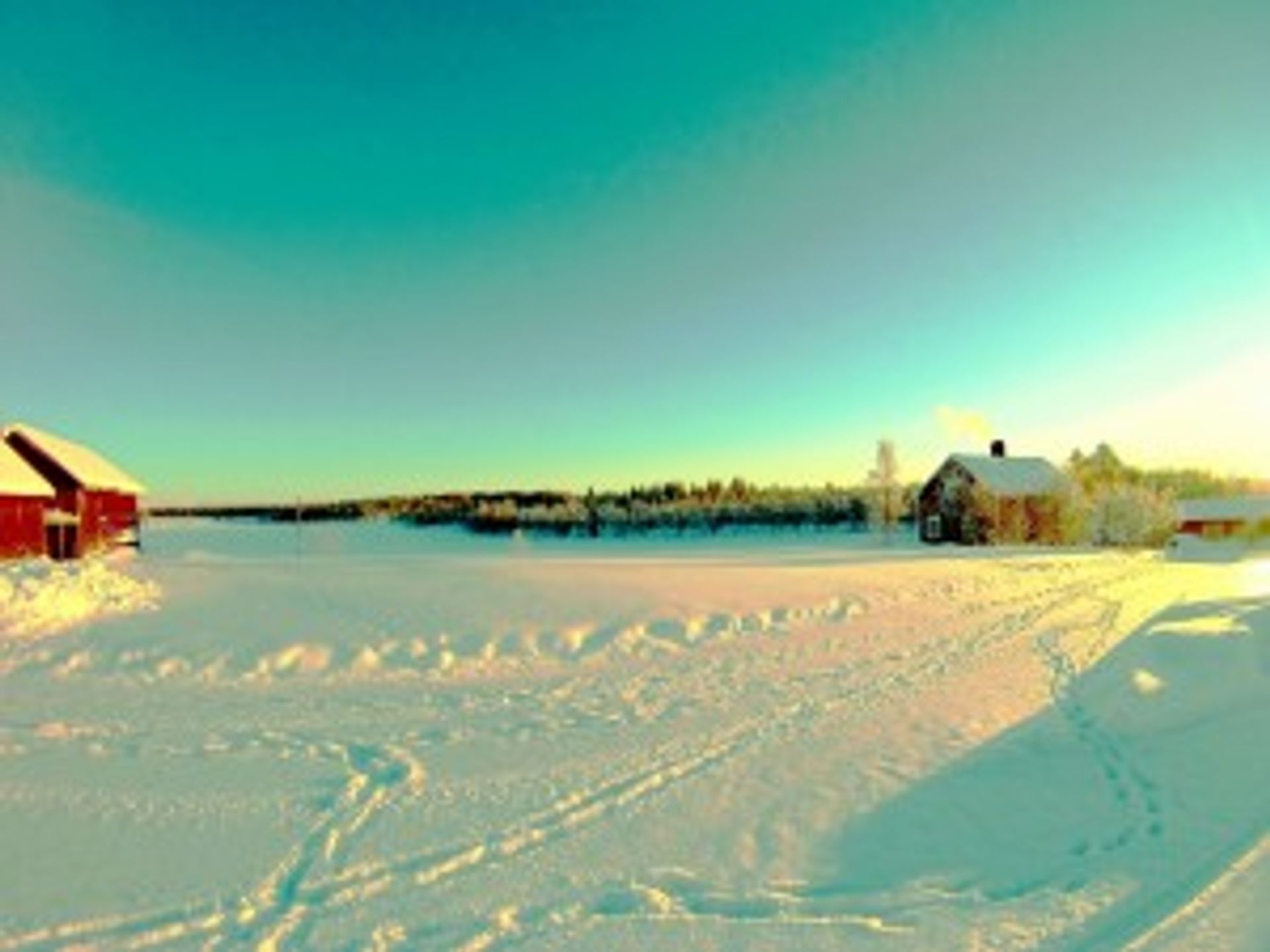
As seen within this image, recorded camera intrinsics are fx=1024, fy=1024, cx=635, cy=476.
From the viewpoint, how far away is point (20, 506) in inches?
1409

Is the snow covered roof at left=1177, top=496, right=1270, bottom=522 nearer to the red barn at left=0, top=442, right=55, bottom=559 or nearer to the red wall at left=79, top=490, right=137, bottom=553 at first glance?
the red wall at left=79, top=490, right=137, bottom=553

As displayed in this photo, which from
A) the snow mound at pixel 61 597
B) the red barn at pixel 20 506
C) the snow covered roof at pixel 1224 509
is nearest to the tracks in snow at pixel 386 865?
the snow mound at pixel 61 597

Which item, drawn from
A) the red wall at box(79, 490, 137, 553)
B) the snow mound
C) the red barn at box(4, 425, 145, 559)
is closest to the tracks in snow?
the snow mound

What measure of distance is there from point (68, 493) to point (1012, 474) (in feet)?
180

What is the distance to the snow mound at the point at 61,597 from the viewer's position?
18.2 m

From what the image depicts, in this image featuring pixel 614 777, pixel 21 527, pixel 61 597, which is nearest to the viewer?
pixel 614 777

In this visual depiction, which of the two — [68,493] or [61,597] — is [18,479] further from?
[61,597]

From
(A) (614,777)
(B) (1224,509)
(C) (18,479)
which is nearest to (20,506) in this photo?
(C) (18,479)

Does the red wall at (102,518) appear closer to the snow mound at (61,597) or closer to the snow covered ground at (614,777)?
the snow mound at (61,597)

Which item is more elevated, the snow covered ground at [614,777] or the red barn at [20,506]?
the red barn at [20,506]

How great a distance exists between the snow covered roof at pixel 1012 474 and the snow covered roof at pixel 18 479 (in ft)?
171

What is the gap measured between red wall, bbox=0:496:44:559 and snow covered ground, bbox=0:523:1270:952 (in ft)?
53.9

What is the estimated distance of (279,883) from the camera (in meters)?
6.91

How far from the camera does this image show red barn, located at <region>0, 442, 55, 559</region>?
34625 millimetres
